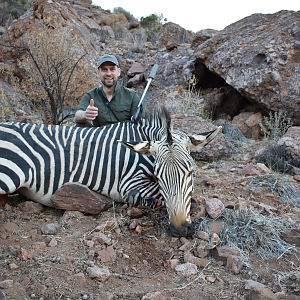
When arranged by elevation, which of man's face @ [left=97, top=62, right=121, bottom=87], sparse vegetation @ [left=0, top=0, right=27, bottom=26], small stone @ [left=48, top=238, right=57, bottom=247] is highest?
sparse vegetation @ [left=0, top=0, right=27, bottom=26]

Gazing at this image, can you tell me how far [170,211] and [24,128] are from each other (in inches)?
86.7

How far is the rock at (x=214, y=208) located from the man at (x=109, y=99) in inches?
89.8

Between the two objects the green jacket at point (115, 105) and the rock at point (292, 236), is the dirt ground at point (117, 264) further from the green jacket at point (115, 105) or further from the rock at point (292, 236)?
the green jacket at point (115, 105)

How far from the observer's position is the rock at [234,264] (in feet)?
6.73

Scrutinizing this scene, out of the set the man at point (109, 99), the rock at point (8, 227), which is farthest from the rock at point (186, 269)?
the man at point (109, 99)

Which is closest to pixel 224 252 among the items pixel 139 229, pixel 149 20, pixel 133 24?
pixel 139 229

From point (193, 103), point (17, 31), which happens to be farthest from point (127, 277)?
point (17, 31)

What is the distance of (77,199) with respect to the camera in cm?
298

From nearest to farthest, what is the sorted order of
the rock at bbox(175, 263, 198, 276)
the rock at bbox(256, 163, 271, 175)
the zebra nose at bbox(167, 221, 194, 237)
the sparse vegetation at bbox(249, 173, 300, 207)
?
the rock at bbox(175, 263, 198, 276) < the zebra nose at bbox(167, 221, 194, 237) < the sparse vegetation at bbox(249, 173, 300, 207) < the rock at bbox(256, 163, 271, 175)

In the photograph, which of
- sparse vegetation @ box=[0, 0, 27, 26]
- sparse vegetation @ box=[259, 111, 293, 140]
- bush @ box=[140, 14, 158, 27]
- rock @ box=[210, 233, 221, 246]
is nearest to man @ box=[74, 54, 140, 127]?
rock @ box=[210, 233, 221, 246]

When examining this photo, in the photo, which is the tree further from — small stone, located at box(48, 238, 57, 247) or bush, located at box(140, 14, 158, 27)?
bush, located at box(140, 14, 158, 27)

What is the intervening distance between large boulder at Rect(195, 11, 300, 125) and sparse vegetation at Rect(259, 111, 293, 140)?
189mm

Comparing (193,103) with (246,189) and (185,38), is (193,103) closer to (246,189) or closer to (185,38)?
(246,189)

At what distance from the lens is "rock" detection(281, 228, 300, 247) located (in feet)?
7.93
